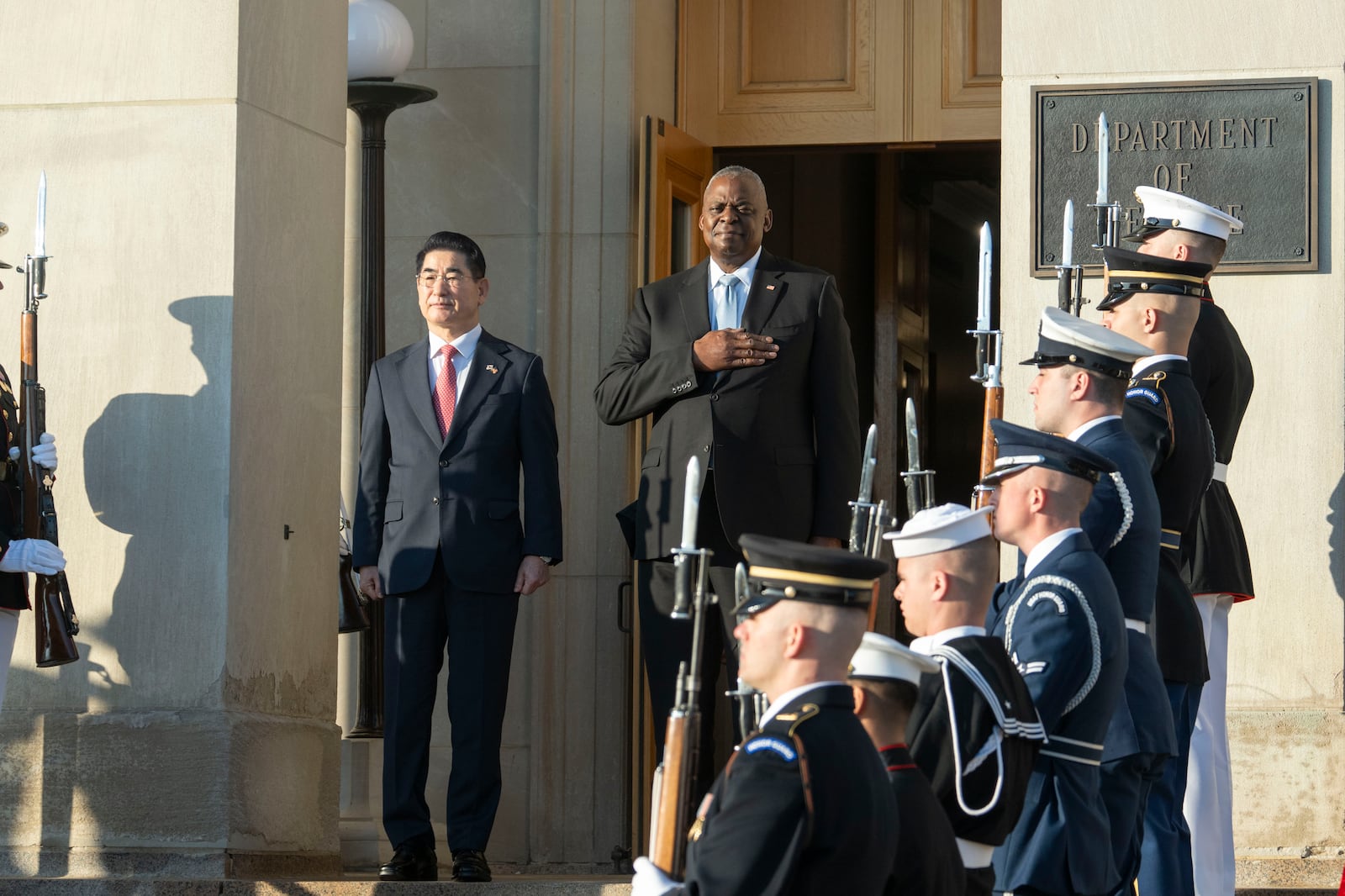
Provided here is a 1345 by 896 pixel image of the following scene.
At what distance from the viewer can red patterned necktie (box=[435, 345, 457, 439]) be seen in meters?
7.12

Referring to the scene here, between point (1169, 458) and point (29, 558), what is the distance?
10.5 ft

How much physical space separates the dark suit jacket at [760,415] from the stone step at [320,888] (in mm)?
1258

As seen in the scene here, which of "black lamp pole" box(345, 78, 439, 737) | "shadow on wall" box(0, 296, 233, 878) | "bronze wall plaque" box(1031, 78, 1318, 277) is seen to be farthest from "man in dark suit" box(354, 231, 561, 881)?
"bronze wall plaque" box(1031, 78, 1318, 277)

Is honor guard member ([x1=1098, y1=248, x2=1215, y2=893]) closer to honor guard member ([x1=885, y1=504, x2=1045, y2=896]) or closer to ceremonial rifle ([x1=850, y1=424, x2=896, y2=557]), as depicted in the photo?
ceremonial rifle ([x1=850, y1=424, x2=896, y2=557])

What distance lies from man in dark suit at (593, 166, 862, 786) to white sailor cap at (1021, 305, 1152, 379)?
184 cm

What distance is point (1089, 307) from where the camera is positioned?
743 cm

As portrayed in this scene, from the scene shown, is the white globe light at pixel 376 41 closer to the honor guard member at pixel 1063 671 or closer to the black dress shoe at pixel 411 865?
the black dress shoe at pixel 411 865

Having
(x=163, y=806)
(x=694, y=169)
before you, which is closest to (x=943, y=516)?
(x=163, y=806)

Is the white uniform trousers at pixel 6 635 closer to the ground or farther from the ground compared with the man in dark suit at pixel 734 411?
closer to the ground

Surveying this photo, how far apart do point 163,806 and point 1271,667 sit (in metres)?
3.44

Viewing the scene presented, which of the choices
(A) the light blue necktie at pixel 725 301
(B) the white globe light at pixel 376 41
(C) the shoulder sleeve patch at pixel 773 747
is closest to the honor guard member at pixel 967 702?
(C) the shoulder sleeve patch at pixel 773 747

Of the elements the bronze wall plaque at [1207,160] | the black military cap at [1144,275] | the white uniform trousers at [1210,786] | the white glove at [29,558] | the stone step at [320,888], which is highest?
the bronze wall plaque at [1207,160]

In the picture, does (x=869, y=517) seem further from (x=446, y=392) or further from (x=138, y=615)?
(x=138, y=615)

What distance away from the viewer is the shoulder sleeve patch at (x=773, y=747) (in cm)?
356
